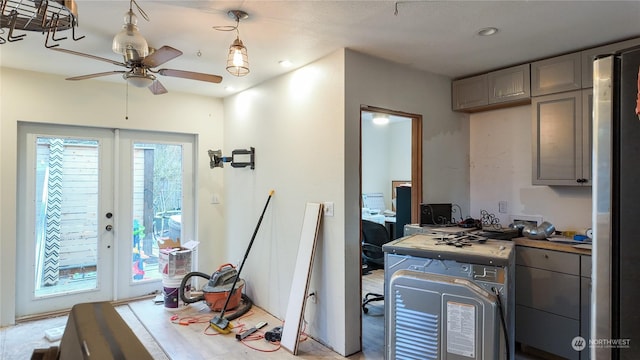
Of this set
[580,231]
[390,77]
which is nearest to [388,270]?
[390,77]

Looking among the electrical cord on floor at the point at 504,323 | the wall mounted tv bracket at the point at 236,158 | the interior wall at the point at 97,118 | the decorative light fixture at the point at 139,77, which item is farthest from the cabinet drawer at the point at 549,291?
the interior wall at the point at 97,118

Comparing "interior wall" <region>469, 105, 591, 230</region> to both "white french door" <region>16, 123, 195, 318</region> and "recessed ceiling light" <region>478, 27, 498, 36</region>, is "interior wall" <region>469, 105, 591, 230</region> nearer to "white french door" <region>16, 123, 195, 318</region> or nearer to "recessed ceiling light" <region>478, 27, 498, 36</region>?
"recessed ceiling light" <region>478, 27, 498, 36</region>

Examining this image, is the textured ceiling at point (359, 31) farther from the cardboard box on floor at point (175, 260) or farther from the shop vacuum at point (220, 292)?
the shop vacuum at point (220, 292)

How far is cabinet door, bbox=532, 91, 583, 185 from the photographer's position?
300cm

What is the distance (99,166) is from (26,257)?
1170 millimetres

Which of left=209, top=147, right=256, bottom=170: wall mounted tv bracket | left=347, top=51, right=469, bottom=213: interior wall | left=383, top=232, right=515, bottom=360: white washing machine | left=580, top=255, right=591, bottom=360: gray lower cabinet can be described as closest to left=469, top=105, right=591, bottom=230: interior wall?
left=347, top=51, right=469, bottom=213: interior wall

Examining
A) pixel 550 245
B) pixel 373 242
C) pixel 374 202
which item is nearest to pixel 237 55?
pixel 550 245

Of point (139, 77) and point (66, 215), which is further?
point (66, 215)

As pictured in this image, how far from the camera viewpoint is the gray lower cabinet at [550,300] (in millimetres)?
2691

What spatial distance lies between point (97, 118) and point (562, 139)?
472 cm

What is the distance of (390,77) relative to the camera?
332 centimetres

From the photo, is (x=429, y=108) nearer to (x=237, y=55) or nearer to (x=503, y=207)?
(x=503, y=207)

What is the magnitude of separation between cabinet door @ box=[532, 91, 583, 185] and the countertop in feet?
1.87

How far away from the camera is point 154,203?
450 centimetres
